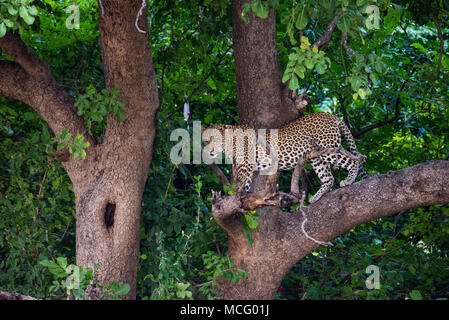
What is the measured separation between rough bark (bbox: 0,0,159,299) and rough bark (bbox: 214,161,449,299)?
100 cm

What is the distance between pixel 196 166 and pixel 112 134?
8.48 feet

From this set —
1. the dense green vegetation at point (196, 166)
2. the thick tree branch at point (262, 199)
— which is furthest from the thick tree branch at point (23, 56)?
the thick tree branch at point (262, 199)

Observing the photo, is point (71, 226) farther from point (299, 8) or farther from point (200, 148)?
point (299, 8)

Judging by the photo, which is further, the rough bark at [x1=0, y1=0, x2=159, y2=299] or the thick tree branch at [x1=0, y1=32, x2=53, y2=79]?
the thick tree branch at [x1=0, y1=32, x2=53, y2=79]

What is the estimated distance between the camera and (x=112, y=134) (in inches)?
252

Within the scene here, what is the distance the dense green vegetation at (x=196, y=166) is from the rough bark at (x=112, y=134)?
9.4 inches

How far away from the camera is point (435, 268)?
7.29 meters

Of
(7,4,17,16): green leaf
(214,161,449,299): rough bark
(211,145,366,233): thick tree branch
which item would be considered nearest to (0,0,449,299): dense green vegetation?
(214,161,449,299): rough bark

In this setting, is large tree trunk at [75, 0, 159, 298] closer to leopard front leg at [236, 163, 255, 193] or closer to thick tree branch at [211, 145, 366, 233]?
thick tree branch at [211, 145, 366, 233]

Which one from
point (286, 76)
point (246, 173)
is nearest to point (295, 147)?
point (246, 173)

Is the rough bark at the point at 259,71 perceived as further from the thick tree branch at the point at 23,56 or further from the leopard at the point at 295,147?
the thick tree branch at the point at 23,56

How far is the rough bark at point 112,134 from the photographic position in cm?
620

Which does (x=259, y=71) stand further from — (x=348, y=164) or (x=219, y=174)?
(x=348, y=164)

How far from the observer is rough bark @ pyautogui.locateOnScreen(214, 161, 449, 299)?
6.05 meters
